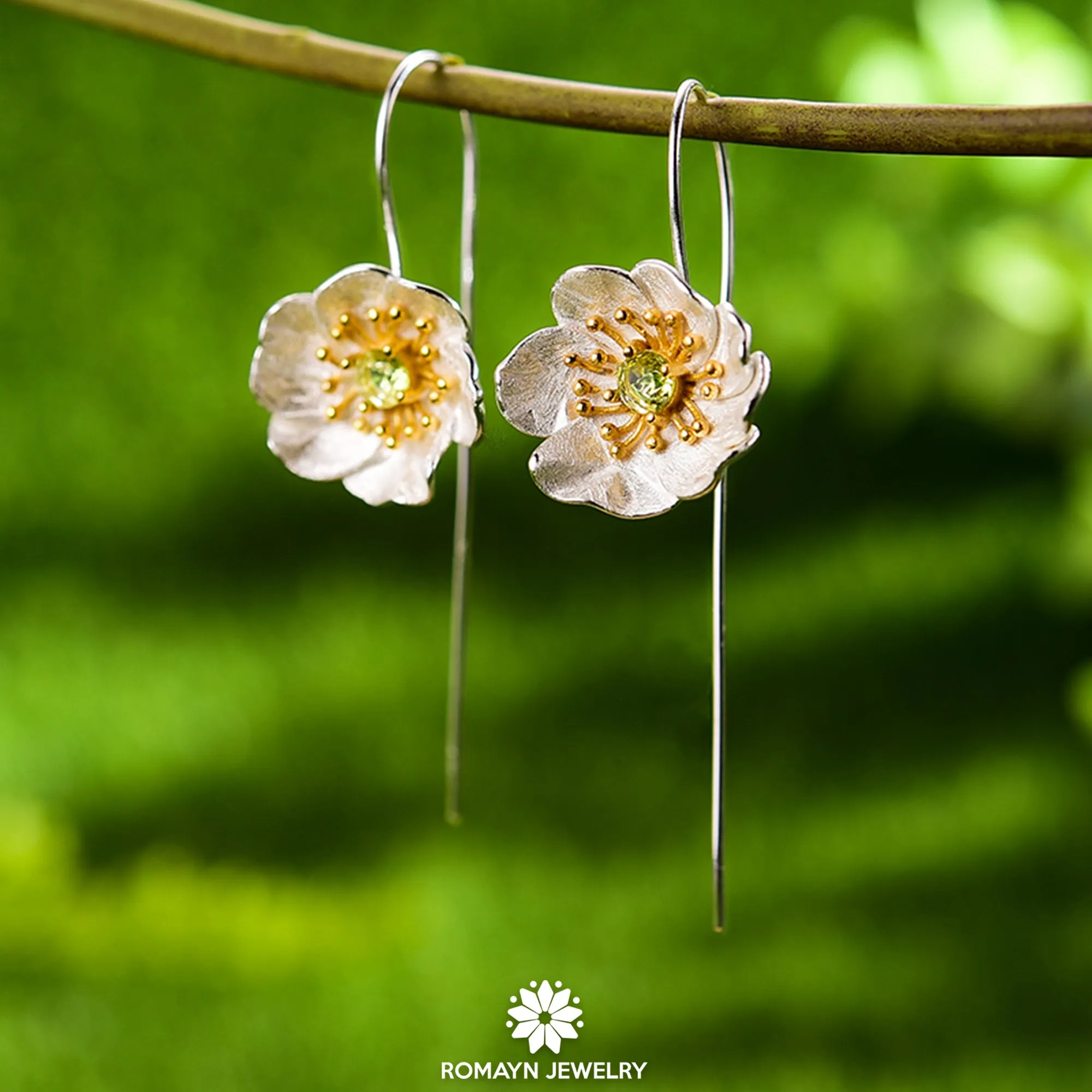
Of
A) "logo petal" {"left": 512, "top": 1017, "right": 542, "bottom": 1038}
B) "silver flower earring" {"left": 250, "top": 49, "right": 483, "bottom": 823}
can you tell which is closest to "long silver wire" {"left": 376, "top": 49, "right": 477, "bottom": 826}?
"silver flower earring" {"left": 250, "top": 49, "right": 483, "bottom": 823}

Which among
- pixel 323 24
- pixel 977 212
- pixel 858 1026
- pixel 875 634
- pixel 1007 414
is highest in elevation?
pixel 323 24

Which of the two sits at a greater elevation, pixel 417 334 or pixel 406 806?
pixel 417 334

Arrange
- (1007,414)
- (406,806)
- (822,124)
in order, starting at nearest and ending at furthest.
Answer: (822,124), (1007,414), (406,806)

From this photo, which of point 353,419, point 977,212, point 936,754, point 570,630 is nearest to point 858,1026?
point 936,754

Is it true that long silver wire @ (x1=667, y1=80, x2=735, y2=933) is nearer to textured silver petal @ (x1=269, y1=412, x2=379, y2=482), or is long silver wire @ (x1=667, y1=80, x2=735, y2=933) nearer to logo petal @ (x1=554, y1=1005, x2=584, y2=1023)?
textured silver petal @ (x1=269, y1=412, x2=379, y2=482)

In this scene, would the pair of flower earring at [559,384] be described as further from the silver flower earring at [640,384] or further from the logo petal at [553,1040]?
the logo petal at [553,1040]

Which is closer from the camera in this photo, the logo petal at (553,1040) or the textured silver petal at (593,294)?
the textured silver petal at (593,294)

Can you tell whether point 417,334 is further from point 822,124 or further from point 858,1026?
point 858,1026

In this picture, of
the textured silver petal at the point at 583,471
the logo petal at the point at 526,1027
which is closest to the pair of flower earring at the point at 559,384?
the textured silver petal at the point at 583,471
